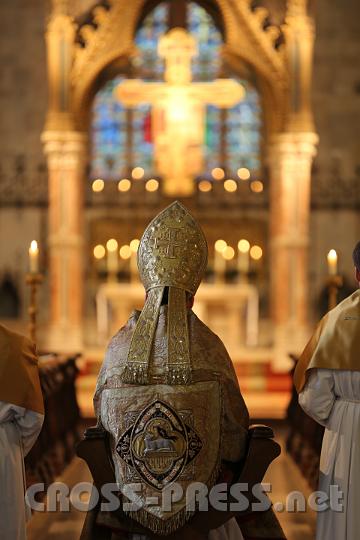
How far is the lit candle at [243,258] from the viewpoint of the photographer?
51.8 feet

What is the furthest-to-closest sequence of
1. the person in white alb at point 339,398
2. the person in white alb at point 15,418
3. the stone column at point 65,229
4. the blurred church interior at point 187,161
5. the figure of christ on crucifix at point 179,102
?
the stone column at point 65,229 → the blurred church interior at point 187,161 → the figure of christ on crucifix at point 179,102 → the person in white alb at point 339,398 → the person in white alb at point 15,418

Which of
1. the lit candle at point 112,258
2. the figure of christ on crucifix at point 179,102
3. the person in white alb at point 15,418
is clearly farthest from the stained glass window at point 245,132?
the person in white alb at point 15,418

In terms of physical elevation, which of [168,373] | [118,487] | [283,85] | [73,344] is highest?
[283,85]

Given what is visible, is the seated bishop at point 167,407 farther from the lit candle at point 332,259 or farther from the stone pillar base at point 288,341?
the stone pillar base at point 288,341

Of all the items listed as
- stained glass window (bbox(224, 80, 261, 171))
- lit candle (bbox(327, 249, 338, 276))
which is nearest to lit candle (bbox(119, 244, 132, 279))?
stained glass window (bbox(224, 80, 261, 171))

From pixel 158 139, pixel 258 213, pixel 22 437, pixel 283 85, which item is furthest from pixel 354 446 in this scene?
pixel 258 213

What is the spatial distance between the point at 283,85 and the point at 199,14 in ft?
10.2

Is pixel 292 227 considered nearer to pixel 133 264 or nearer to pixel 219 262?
pixel 219 262

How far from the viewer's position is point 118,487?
423 cm

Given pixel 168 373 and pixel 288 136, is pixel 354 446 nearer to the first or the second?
pixel 168 373

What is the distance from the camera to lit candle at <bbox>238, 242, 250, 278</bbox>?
15.8m

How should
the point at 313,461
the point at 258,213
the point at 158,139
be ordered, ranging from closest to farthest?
the point at 313,461
the point at 158,139
the point at 258,213

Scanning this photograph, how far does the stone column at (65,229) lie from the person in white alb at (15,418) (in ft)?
31.6

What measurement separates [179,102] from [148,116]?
2.83 metres
